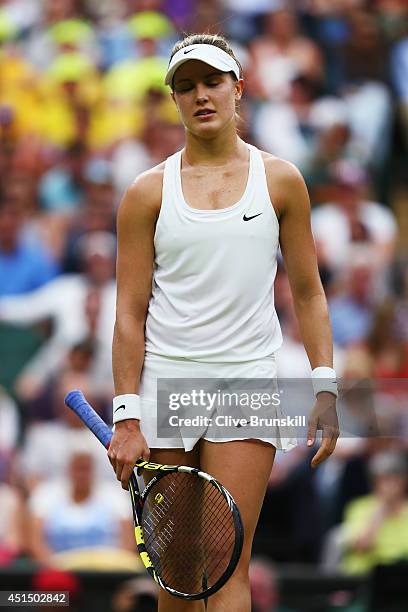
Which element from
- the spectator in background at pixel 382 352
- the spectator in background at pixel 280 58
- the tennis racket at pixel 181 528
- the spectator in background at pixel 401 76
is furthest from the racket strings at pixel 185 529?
the spectator in background at pixel 401 76

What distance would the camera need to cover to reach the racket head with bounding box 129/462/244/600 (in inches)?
187

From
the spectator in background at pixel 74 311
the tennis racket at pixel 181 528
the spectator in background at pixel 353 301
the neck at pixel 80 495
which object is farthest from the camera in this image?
the spectator in background at pixel 353 301

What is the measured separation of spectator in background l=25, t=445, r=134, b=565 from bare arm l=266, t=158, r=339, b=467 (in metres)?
3.55

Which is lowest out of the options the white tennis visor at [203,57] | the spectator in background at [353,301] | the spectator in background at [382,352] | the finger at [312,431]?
the finger at [312,431]

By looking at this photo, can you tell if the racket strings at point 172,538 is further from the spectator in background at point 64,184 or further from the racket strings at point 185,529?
the spectator in background at point 64,184

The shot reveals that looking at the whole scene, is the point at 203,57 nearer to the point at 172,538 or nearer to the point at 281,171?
the point at 281,171

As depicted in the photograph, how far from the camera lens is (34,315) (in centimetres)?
1016

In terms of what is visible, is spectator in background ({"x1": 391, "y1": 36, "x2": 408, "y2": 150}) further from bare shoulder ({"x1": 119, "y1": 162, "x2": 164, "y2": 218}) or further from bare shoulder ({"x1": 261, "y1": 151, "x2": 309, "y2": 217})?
bare shoulder ({"x1": 119, "y1": 162, "x2": 164, "y2": 218})

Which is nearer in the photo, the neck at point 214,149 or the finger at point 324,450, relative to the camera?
the finger at point 324,450

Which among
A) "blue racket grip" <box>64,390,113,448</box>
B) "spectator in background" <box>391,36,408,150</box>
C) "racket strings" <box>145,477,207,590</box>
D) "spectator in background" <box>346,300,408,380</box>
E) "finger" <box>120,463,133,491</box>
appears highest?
"spectator in background" <box>391,36,408,150</box>

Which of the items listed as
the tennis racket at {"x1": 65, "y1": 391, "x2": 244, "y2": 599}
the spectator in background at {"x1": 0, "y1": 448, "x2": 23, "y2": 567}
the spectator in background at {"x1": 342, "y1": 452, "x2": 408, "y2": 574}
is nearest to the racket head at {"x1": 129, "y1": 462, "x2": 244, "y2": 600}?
the tennis racket at {"x1": 65, "y1": 391, "x2": 244, "y2": 599}

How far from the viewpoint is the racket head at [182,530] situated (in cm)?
475

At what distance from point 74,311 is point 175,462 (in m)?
5.03

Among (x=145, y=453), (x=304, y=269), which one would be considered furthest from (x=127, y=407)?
(x=304, y=269)
